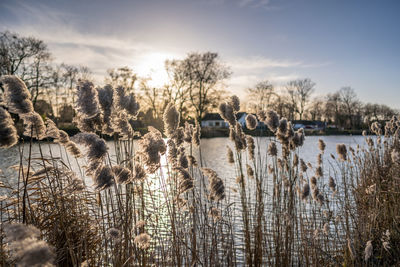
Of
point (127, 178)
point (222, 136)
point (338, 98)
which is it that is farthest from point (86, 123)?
point (338, 98)

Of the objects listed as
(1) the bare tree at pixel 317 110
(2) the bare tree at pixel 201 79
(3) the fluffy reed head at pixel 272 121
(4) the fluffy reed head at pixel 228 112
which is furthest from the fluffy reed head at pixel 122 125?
(1) the bare tree at pixel 317 110

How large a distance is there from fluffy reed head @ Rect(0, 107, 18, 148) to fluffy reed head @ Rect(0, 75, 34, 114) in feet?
0.24

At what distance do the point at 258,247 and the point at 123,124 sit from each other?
2350 millimetres

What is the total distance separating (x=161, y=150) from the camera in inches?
91.3

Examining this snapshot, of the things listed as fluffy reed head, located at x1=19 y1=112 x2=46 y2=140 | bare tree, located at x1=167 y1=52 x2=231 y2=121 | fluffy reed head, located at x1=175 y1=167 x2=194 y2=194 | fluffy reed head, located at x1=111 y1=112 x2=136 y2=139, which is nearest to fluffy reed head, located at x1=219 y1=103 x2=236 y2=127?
fluffy reed head, located at x1=175 y1=167 x2=194 y2=194

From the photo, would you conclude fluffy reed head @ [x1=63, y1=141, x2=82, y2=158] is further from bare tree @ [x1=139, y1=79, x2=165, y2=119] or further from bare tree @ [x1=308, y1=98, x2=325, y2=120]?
bare tree @ [x1=308, y1=98, x2=325, y2=120]

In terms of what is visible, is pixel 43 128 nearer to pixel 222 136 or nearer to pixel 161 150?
pixel 161 150

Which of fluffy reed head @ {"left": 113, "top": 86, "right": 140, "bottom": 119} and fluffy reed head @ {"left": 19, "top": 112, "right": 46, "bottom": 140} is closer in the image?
fluffy reed head @ {"left": 19, "top": 112, "right": 46, "bottom": 140}

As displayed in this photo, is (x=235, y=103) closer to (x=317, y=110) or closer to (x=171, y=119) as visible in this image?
(x=171, y=119)

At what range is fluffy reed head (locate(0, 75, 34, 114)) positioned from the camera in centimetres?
168

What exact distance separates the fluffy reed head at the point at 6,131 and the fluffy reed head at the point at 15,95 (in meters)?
0.07

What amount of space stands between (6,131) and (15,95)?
0.24 m

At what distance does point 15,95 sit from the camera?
1692 mm

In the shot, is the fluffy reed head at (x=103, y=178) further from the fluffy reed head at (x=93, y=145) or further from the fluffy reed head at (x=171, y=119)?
the fluffy reed head at (x=171, y=119)
